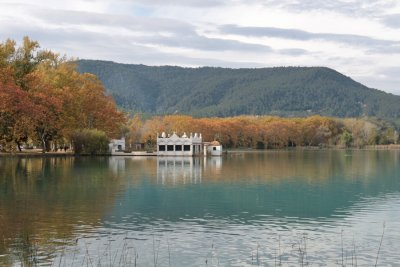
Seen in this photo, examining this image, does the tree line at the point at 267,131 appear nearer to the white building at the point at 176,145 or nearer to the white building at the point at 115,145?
the white building at the point at 115,145

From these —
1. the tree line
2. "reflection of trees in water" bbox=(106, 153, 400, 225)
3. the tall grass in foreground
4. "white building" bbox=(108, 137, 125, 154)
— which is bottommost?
the tall grass in foreground

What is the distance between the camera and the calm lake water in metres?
18.4

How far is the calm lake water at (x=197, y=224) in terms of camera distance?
1844 centimetres

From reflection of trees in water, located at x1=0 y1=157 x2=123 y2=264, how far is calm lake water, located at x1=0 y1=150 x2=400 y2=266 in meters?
0.04

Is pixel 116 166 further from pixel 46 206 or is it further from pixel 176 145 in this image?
pixel 176 145

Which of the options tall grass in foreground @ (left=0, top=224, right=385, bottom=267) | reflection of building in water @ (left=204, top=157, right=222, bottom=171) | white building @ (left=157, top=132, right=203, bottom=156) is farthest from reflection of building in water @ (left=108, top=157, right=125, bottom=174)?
tall grass in foreground @ (left=0, top=224, right=385, bottom=267)

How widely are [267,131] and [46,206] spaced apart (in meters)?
136

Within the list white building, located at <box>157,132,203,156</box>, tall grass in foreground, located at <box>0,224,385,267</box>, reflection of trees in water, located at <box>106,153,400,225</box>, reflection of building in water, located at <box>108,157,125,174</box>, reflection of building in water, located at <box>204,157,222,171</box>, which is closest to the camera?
tall grass in foreground, located at <box>0,224,385,267</box>

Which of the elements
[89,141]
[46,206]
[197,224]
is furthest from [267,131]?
[197,224]

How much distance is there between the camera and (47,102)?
7356 cm

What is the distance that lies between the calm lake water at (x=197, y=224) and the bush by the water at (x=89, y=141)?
46.7m

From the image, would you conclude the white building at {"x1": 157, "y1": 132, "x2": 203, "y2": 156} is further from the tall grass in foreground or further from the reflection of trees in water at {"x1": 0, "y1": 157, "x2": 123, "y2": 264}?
the tall grass in foreground

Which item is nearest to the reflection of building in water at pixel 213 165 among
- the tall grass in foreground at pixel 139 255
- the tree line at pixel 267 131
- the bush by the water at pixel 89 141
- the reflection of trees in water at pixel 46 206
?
the reflection of trees in water at pixel 46 206

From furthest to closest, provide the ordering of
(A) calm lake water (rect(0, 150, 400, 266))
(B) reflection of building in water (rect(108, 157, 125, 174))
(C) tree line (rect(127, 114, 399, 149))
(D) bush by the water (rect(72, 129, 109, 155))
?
(C) tree line (rect(127, 114, 399, 149)), (D) bush by the water (rect(72, 129, 109, 155)), (B) reflection of building in water (rect(108, 157, 125, 174)), (A) calm lake water (rect(0, 150, 400, 266))
